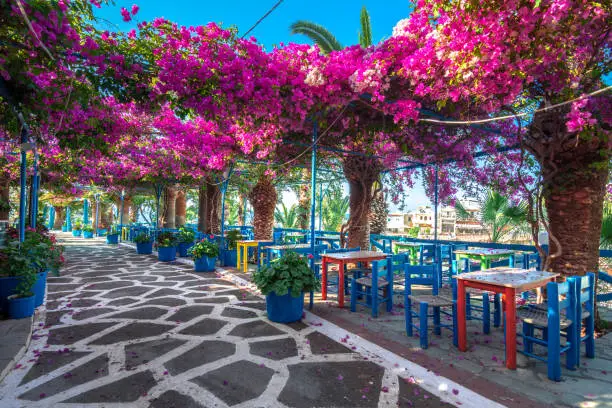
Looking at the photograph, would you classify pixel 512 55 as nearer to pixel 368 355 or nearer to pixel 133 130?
pixel 368 355

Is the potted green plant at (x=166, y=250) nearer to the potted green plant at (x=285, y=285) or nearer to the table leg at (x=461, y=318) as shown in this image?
the potted green plant at (x=285, y=285)

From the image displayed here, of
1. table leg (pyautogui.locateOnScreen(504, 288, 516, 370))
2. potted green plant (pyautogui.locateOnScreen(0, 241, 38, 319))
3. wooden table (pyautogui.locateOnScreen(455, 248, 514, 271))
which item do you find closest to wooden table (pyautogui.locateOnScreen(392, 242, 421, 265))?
wooden table (pyautogui.locateOnScreen(455, 248, 514, 271))

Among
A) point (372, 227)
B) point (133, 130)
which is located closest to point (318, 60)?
point (133, 130)

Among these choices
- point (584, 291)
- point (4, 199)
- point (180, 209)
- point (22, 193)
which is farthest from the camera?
point (180, 209)

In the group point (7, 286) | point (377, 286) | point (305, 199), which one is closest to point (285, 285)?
point (377, 286)

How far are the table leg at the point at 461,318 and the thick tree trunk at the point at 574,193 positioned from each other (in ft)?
5.47

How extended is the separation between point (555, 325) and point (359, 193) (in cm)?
567

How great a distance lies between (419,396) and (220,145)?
21.7ft

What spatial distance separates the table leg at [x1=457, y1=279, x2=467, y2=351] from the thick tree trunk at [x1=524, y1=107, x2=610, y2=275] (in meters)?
1.67

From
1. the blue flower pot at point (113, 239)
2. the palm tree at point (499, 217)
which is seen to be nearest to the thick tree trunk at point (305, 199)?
the palm tree at point (499, 217)

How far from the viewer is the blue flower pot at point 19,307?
14.9 feet

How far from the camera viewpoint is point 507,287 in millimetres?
A: 3221

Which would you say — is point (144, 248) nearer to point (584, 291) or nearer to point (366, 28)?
point (366, 28)

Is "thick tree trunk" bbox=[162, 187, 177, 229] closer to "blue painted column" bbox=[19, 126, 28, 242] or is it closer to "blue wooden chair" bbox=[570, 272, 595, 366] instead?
"blue painted column" bbox=[19, 126, 28, 242]
